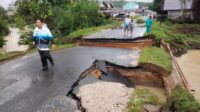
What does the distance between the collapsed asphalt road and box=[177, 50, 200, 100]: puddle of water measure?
2.68m

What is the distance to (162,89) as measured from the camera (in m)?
8.90

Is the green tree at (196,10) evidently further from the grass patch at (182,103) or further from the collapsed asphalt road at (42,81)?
the grass patch at (182,103)

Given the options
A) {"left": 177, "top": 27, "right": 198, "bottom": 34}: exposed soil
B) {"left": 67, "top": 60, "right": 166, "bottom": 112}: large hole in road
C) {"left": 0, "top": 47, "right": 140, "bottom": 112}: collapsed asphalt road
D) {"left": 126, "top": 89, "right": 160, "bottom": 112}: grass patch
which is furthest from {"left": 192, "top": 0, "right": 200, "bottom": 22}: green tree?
{"left": 126, "top": 89, "right": 160, "bottom": 112}: grass patch

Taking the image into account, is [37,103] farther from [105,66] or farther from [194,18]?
[194,18]

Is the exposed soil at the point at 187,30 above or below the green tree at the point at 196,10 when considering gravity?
below

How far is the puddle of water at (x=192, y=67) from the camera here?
34.7 feet

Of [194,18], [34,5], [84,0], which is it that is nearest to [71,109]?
[34,5]

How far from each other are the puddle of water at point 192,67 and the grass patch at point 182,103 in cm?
355

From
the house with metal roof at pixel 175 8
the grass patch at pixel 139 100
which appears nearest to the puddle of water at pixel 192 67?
the grass patch at pixel 139 100

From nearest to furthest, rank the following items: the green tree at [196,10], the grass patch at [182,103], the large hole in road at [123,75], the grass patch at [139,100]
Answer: the grass patch at [182,103] < the grass patch at [139,100] < the large hole in road at [123,75] < the green tree at [196,10]

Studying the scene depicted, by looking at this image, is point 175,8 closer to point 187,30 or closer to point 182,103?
point 187,30

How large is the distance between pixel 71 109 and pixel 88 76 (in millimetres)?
2817

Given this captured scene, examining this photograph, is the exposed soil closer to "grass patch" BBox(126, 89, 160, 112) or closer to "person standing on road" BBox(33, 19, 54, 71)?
"person standing on road" BBox(33, 19, 54, 71)

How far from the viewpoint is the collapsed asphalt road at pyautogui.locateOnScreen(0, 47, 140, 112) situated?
602cm
